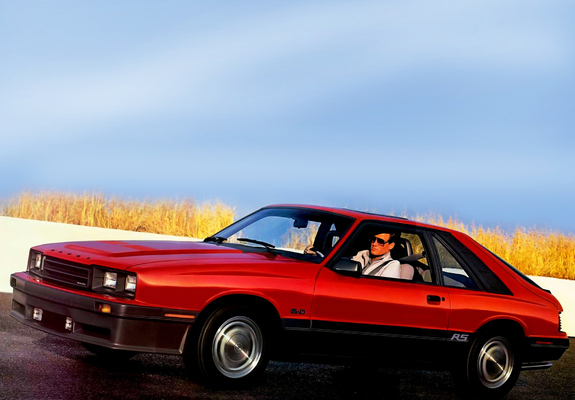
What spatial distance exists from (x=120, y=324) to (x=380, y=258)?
8.88ft

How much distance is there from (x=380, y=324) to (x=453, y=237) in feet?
5.10

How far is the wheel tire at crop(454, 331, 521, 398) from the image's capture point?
7.89m

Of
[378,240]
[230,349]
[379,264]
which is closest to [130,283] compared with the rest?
[230,349]

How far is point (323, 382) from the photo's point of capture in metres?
7.76

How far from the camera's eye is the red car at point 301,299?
6344mm

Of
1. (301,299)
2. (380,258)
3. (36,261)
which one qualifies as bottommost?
(301,299)

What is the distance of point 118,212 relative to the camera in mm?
21266

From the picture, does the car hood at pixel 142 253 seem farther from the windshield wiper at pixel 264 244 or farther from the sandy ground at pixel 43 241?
the sandy ground at pixel 43 241

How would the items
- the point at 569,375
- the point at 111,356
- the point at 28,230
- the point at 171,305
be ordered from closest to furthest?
the point at 171,305 → the point at 111,356 → the point at 569,375 → the point at 28,230

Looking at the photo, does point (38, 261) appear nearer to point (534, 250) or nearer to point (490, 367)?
point (490, 367)

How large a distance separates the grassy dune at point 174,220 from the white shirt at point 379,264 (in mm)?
11802

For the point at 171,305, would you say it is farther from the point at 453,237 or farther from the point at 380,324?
the point at 453,237

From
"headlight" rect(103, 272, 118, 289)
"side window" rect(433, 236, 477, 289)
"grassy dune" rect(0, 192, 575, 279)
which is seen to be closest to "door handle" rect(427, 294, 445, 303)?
"side window" rect(433, 236, 477, 289)

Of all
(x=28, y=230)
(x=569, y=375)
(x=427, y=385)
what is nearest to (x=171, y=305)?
(x=427, y=385)
